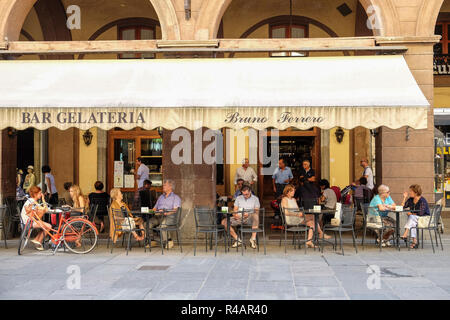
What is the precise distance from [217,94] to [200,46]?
2091mm

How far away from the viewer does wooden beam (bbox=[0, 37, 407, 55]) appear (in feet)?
36.5

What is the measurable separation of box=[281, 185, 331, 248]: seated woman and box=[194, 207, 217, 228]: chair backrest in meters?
1.35

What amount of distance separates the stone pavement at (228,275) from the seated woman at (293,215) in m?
0.51

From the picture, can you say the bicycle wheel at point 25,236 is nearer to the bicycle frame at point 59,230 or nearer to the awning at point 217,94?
the bicycle frame at point 59,230

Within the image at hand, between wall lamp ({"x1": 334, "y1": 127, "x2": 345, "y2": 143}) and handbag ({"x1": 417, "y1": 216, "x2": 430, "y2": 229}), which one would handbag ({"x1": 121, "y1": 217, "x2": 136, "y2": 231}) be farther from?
wall lamp ({"x1": 334, "y1": 127, "x2": 345, "y2": 143})

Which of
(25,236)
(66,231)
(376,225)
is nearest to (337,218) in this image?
(376,225)

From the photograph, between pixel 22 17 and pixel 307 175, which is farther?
pixel 307 175

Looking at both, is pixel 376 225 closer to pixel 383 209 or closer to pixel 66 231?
pixel 383 209

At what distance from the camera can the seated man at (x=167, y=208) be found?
32.9 feet

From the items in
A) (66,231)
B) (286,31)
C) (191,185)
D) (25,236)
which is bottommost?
(25,236)

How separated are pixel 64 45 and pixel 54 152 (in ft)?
17.9

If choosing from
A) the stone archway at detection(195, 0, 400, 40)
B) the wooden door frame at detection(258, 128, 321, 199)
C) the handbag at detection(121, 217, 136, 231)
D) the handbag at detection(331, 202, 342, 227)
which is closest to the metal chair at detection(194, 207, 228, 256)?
the handbag at detection(121, 217, 136, 231)

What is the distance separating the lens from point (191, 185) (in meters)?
11.2

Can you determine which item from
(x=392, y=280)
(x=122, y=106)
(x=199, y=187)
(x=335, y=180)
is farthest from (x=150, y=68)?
(x=335, y=180)
